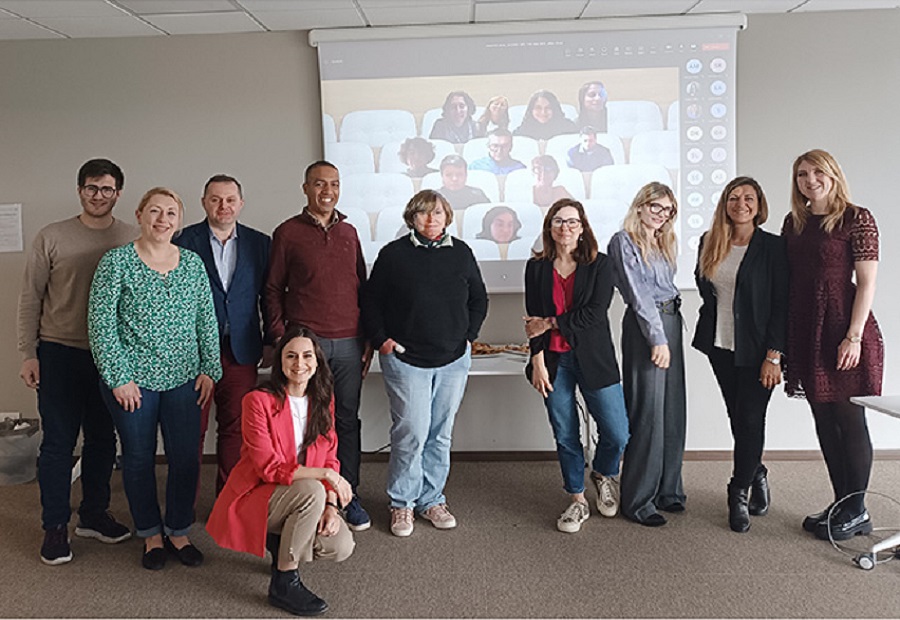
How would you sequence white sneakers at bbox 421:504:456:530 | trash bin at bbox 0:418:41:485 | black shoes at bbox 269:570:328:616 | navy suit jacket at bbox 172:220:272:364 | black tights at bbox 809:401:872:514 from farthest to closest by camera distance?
trash bin at bbox 0:418:41:485 < white sneakers at bbox 421:504:456:530 < navy suit jacket at bbox 172:220:272:364 < black tights at bbox 809:401:872:514 < black shoes at bbox 269:570:328:616

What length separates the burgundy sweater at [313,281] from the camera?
3119mm

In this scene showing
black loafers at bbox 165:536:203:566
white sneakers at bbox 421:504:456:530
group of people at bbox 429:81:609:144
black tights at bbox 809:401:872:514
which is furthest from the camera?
group of people at bbox 429:81:609:144

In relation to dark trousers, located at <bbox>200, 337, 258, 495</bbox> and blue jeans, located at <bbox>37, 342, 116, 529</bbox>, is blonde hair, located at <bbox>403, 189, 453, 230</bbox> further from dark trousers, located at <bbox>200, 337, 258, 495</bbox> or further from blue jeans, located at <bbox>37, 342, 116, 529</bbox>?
blue jeans, located at <bbox>37, 342, 116, 529</bbox>

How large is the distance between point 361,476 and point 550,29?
249cm

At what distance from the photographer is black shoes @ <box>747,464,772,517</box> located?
3.31 meters

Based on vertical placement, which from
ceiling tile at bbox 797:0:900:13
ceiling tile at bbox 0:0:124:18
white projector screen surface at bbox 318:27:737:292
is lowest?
white projector screen surface at bbox 318:27:737:292

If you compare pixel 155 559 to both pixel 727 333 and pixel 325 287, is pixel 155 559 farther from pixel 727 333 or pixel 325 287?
pixel 727 333

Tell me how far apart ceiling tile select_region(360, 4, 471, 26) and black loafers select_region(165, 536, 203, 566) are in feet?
8.30

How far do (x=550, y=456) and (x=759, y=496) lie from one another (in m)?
1.19

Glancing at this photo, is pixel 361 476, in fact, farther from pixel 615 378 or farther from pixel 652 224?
pixel 652 224

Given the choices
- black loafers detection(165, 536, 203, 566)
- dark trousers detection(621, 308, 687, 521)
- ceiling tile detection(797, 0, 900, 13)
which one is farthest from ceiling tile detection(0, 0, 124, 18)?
ceiling tile detection(797, 0, 900, 13)

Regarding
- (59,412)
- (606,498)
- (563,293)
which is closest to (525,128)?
(563,293)

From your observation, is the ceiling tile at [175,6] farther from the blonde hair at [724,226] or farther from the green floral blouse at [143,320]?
the blonde hair at [724,226]

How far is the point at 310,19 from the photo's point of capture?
3.87 metres
